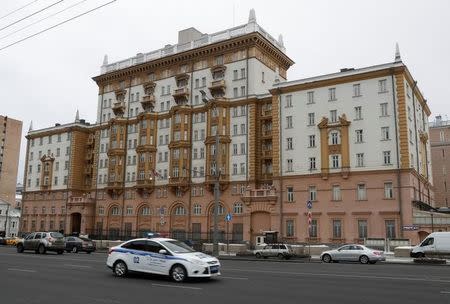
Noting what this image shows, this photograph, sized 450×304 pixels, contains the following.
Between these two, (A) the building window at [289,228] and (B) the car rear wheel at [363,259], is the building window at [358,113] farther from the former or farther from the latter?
(B) the car rear wheel at [363,259]

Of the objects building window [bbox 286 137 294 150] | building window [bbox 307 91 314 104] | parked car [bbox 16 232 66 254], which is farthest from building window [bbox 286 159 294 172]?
parked car [bbox 16 232 66 254]

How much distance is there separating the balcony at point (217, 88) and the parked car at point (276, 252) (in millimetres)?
29522

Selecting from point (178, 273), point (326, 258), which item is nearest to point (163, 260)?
point (178, 273)

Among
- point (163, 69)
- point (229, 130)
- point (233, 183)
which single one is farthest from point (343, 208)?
point (163, 69)

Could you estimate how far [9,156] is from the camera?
132875 millimetres

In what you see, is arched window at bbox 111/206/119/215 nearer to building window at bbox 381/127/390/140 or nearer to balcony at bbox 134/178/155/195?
balcony at bbox 134/178/155/195

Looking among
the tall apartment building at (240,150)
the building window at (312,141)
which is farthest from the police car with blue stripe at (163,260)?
the building window at (312,141)

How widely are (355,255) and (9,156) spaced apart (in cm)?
12348

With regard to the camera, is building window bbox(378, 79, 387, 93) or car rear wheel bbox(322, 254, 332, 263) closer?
car rear wheel bbox(322, 254, 332, 263)

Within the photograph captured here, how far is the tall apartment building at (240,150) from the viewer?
167 ft

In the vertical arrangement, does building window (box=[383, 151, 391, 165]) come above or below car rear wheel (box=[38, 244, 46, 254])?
above

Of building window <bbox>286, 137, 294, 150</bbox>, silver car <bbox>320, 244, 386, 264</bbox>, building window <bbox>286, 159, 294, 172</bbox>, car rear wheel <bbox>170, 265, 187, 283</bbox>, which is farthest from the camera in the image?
building window <bbox>286, 137, 294, 150</bbox>

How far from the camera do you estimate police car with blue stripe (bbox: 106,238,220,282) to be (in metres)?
16.8

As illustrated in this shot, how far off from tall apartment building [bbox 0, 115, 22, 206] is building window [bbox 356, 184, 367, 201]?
109633 mm
